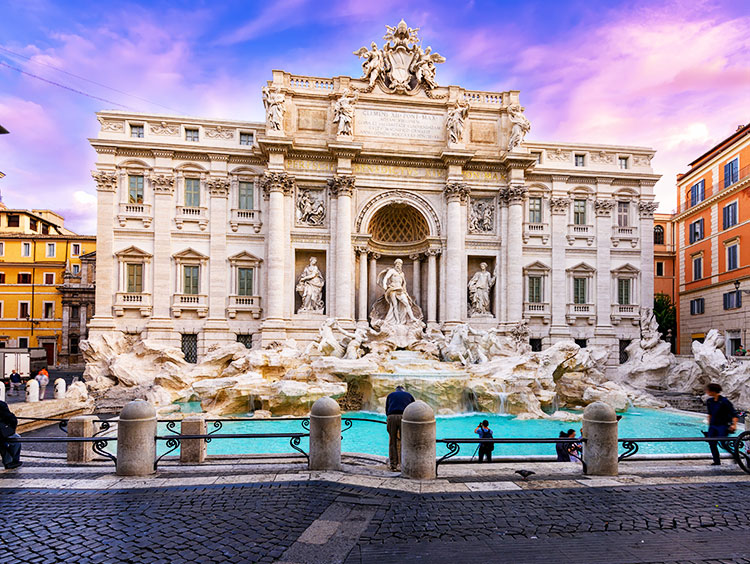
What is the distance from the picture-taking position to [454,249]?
26.6 meters

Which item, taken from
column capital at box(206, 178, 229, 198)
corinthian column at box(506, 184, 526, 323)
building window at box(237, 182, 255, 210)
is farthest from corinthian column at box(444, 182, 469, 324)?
column capital at box(206, 178, 229, 198)

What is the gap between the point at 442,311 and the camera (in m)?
26.8

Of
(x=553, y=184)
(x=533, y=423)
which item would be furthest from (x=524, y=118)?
(x=533, y=423)

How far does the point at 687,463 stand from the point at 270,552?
808 cm

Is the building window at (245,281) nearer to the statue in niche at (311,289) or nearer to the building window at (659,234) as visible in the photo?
the statue in niche at (311,289)

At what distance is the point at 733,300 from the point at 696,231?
23.0 ft

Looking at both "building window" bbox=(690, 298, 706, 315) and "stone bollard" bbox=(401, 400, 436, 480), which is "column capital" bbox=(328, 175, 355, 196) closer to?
"stone bollard" bbox=(401, 400, 436, 480)

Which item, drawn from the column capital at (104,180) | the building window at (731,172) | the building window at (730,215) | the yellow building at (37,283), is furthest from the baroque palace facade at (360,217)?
the yellow building at (37,283)

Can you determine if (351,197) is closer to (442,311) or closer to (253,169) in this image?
(253,169)

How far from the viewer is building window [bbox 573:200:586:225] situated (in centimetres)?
2919

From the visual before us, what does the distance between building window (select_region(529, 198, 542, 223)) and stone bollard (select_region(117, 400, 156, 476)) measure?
86.1ft

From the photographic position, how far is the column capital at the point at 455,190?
87.5 ft

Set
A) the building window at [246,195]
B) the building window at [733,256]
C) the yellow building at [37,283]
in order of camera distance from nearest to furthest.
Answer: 1. the building window at [246,195]
2. the building window at [733,256]
3. the yellow building at [37,283]

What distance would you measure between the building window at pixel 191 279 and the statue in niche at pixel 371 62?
15.1 m
